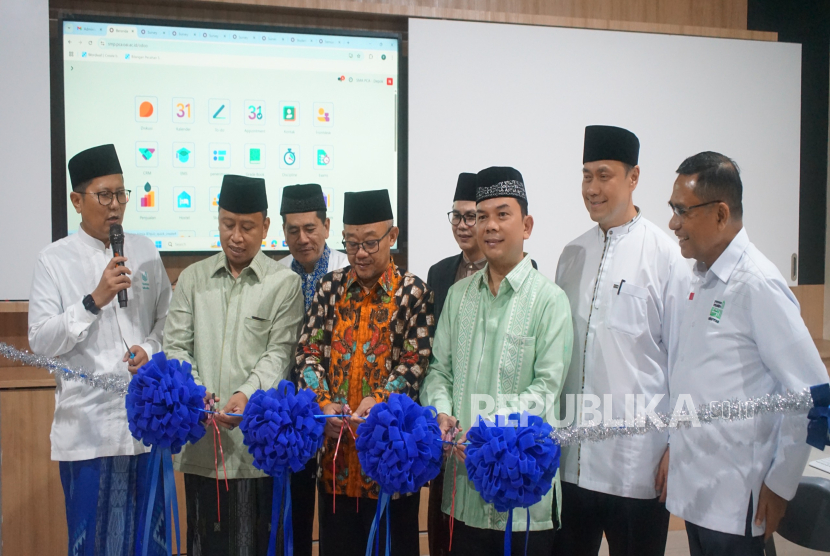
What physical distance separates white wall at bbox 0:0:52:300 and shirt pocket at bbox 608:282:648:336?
3.14 m

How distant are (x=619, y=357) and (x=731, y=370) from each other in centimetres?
38

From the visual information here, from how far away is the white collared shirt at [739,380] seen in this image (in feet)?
5.75

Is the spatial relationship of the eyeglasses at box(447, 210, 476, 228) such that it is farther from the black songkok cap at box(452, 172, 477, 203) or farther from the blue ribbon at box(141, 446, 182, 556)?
the blue ribbon at box(141, 446, 182, 556)

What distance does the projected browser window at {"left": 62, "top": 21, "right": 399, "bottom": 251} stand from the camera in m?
3.60

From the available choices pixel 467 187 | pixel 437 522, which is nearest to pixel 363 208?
pixel 467 187

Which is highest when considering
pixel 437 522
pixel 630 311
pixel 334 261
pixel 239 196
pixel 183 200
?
pixel 183 200

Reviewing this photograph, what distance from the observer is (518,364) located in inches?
79.5

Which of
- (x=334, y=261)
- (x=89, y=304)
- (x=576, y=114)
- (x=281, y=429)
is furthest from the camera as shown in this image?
(x=576, y=114)

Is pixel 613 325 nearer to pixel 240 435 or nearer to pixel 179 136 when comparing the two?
pixel 240 435

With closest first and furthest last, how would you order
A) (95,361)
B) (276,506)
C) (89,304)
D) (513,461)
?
1. (513,461)
2. (276,506)
3. (89,304)
4. (95,361)

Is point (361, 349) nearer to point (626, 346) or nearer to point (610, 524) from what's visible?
point (626, 346)

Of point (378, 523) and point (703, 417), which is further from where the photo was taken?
point (378, 523)

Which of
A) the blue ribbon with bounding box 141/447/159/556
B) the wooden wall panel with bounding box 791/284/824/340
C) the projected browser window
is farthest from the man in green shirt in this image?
the wooden wall panel with bounding box 791/284/824/340

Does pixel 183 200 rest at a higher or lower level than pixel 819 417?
higher
